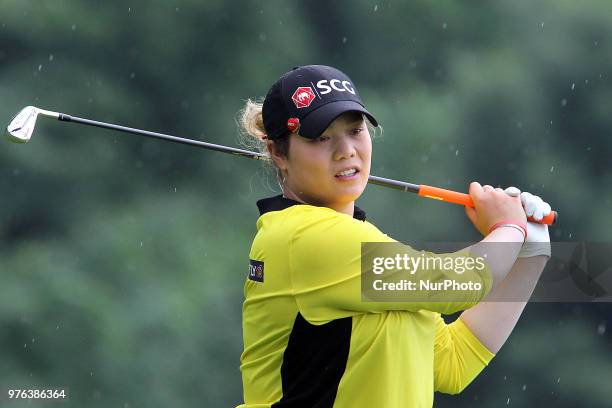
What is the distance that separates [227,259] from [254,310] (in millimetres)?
2593

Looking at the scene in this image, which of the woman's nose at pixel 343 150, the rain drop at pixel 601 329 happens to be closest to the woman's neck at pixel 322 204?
the woman's nose at pixel 343 150

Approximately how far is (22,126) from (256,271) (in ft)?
3.37

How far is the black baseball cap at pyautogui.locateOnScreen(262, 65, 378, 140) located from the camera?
6.95ft

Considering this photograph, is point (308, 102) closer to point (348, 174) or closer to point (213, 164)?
point (348, 174)

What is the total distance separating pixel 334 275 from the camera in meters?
2.00

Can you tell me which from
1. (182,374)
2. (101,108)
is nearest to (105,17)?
(101,108)

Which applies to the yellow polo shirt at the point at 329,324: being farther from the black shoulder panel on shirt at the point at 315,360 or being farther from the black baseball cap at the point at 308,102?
the black baseball cap at the point at 308,102

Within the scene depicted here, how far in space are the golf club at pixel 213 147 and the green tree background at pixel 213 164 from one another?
1717 millimetres

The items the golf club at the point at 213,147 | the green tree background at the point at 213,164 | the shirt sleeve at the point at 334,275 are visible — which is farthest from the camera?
the green tree background at the point at 213,164

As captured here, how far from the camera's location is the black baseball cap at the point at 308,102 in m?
2.12

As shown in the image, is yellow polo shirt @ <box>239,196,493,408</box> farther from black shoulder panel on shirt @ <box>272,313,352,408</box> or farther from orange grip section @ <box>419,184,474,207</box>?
orange grip section @ <box>419,184,474,207</box>

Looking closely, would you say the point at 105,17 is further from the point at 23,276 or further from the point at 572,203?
the point at 572,203

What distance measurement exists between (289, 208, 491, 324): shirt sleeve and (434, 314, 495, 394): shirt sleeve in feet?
1.30

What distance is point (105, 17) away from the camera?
4.72 m
